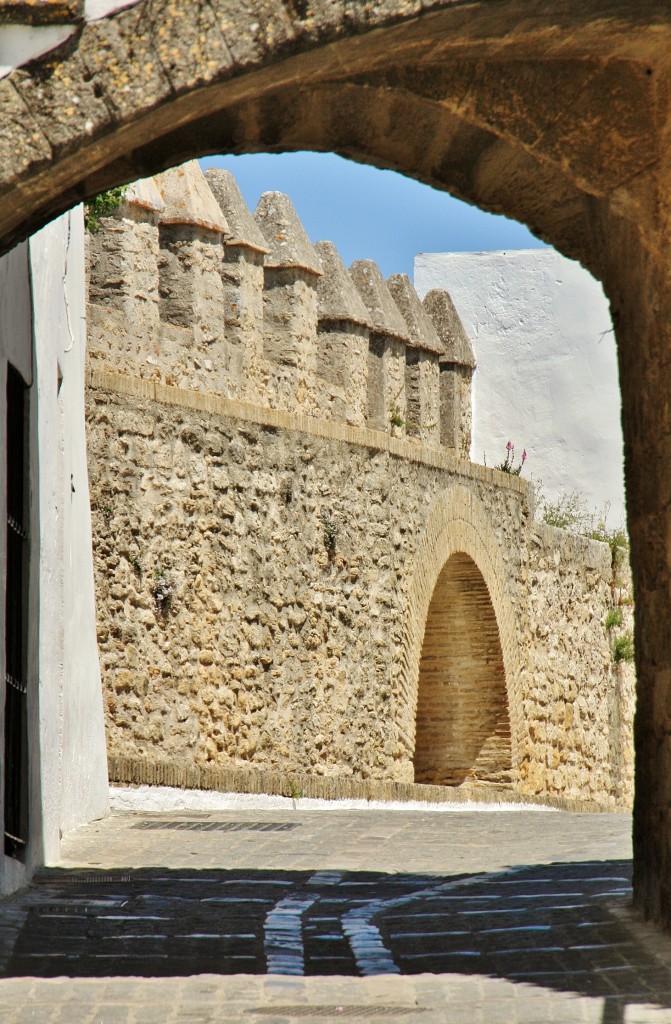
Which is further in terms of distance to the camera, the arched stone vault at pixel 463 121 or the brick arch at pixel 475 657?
the brick arch at pixel 475 657

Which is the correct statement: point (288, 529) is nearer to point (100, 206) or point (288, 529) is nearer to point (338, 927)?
point (100, 206)

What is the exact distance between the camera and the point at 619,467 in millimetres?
22781

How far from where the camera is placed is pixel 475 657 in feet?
49.0

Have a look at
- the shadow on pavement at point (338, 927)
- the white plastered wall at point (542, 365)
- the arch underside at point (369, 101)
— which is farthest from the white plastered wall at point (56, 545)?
the white plastered wall at point (542, 365)

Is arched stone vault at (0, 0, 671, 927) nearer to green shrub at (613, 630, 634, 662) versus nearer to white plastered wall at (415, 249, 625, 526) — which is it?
green shrub at (613, 630, 634, 662)

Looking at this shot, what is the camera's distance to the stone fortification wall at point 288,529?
10602mm

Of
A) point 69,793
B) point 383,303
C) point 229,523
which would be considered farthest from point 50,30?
point 383,303

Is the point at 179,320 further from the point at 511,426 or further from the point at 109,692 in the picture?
the point at 511,426

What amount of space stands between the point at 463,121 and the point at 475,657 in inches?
397

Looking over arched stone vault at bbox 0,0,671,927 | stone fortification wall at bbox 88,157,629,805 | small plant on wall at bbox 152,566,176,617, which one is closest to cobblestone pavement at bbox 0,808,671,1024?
arched stone vault at bbox 0,0,671,927

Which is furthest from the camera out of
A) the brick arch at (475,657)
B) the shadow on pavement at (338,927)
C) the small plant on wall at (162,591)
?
the brick arch at (475,657)

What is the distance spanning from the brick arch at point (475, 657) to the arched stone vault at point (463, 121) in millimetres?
8785

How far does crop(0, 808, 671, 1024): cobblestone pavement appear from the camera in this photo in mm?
4137

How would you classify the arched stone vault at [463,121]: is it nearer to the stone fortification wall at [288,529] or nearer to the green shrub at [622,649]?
the stone fortification wall at [288,529]
